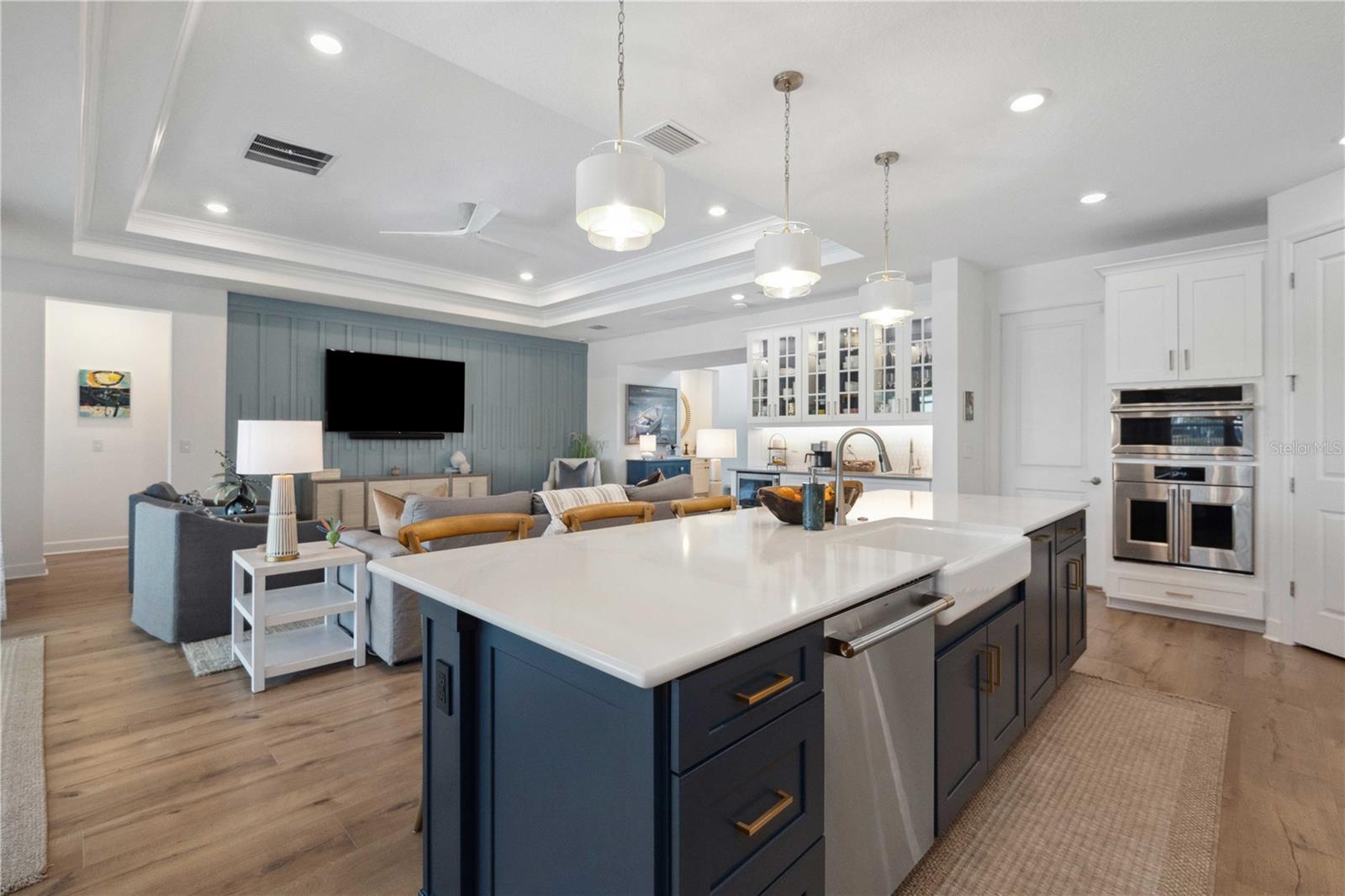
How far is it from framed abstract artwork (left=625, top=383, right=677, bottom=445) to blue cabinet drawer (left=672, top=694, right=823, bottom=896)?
7.72m

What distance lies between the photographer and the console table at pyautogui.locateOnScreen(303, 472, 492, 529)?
6.45 meters

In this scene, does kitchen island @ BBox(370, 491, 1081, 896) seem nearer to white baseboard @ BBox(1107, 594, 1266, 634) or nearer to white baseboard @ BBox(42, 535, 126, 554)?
white baseboard @ BBox(1107, 594, 1266, 634)

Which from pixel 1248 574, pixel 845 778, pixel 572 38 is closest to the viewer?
pixel 845 778

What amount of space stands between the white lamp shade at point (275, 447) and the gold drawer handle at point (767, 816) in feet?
8.91

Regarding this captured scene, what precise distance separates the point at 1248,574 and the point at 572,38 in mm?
4717

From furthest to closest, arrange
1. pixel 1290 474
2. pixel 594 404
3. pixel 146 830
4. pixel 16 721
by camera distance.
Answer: pixel 594 404 → pixel 1290 474 → pixel 16 721 → pixel 146 830

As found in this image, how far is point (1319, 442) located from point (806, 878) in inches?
158

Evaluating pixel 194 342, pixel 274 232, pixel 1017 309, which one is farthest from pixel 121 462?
pixel 1017 309

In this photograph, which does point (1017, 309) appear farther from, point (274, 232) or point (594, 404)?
point (274, 232)

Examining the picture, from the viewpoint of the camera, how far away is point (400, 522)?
3.14 m

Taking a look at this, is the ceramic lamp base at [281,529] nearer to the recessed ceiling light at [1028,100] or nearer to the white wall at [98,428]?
the recessed ceiling light at [1028,100]

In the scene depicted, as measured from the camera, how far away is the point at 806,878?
1.20 metres

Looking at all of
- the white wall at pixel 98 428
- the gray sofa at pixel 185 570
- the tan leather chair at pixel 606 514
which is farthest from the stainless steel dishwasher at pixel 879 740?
the white wall at pixel 98 428

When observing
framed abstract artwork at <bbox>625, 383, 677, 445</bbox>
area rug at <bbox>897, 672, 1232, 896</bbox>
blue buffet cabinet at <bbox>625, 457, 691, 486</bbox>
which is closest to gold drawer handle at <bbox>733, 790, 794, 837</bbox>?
area rug at <bbox>897, 672, 1232, 896</bbox>
